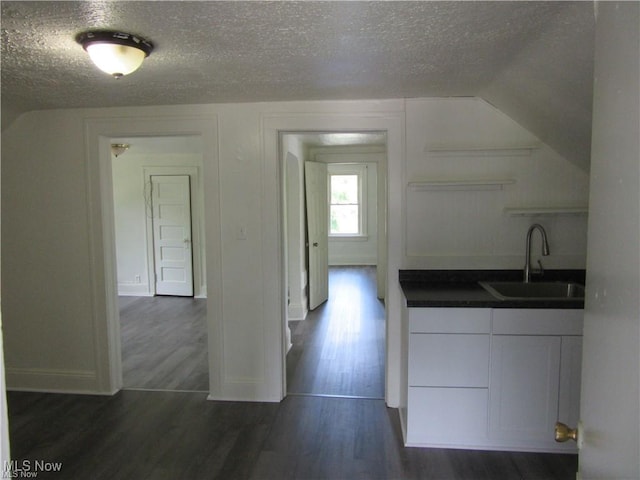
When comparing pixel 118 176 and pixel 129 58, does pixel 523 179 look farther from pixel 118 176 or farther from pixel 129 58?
pixel 118 176

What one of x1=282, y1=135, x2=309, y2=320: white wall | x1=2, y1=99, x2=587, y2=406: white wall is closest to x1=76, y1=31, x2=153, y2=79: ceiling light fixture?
x1=2, y1=99, x2=587, y2=406: white wall

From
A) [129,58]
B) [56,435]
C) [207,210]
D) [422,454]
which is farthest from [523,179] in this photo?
[56,435]

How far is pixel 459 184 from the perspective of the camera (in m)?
2.77

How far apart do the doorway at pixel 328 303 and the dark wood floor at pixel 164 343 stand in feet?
2.86

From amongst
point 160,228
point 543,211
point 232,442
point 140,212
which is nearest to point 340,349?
point 232,442

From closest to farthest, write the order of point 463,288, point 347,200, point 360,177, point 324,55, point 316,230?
1. point 324,55
2. point 463,288
3. point 316,230
4. point 360,177
5. point 347,200

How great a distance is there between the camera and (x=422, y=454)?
238cm

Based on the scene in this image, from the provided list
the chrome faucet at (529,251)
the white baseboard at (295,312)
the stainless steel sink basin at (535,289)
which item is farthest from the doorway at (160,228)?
the chrome faucet at (529,251)

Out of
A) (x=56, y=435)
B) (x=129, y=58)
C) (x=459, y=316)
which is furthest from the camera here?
(x=56, y=435)

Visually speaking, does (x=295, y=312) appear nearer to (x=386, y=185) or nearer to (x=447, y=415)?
(x=386, y=185)

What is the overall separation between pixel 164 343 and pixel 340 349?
72.7 inches

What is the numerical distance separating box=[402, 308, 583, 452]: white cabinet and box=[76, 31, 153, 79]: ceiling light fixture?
1.88 metres

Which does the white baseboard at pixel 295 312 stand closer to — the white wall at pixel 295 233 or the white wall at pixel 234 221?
the white wall at pixel 295 233

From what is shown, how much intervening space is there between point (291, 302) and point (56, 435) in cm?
283
